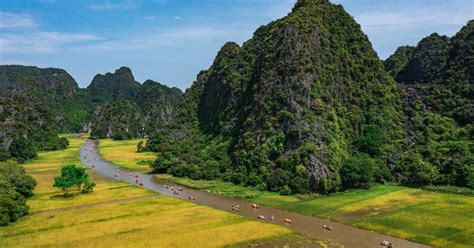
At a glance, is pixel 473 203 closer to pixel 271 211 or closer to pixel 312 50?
pixel 271 211

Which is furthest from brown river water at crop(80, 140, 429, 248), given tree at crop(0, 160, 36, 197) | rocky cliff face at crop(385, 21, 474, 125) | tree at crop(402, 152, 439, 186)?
rocky cliff face at crop(385, 21, 474, 125)

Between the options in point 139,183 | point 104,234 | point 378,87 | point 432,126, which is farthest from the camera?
point 378,87

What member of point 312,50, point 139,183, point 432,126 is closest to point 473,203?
point 432,126

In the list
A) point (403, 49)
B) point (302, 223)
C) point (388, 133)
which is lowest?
point (302, 223)

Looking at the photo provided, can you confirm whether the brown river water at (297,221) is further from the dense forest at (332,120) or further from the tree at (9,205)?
the tree at (9,205)

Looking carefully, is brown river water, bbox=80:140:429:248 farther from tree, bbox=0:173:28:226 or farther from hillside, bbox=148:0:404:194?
tree, bbox=0:173:28:226

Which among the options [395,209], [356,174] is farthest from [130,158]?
[395,209]

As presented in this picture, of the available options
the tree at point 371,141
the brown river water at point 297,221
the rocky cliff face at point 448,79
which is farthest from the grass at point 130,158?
the rocky cliff face at point 448,79

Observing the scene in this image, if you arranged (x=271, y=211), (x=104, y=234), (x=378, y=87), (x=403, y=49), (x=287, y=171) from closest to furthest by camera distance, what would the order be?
(x=104, y=234) < (x=271, y=211) < (x=287, y=171) < (x=378, y=87) < (x=403, y=49)
